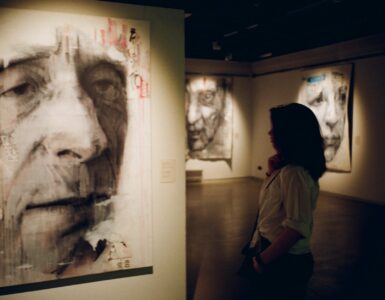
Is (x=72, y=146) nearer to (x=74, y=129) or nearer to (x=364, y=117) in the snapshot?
(x=74, y=129)

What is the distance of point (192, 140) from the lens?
11.1m

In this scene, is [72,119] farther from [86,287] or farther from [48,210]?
[86,287]

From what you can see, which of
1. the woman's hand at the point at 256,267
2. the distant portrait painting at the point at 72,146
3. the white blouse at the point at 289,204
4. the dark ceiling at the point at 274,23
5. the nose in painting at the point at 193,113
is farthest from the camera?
the nose in painting at the point at 193,113

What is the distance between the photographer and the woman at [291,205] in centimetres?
196

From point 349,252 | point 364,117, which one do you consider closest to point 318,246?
point 349,252

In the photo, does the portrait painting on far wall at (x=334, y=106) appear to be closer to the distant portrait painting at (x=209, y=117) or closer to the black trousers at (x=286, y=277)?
the distant portrait painting at (x=209, y=117)

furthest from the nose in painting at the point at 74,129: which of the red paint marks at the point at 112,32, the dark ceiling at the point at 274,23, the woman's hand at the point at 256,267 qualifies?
the dark ceiling at the point at 274,23

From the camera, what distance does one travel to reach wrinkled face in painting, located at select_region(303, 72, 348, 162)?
874 centimetres

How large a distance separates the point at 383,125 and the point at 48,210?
710 cm

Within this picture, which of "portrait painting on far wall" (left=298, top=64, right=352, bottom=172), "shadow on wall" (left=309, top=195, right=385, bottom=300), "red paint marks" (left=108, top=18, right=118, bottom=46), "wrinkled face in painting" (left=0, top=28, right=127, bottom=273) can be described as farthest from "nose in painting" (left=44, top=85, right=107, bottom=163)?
"portrait painting on far wall" (left=298, top=64, right=352, bottom=172)

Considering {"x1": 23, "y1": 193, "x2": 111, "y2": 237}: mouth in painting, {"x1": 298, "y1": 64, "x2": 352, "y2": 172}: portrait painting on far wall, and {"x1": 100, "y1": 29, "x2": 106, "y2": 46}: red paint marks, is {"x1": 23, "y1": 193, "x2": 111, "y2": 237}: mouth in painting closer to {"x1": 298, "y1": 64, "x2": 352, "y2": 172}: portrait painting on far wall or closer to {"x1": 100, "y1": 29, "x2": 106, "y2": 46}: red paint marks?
{"x1": 100, "y1": 29, "x2": 106, "y2": 46}: red paint marks

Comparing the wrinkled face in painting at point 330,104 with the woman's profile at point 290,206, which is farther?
the wrinkled face in painting at point 330,104

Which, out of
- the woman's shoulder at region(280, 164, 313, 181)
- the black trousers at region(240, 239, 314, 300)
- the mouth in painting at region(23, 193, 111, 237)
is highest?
the woman's shoulder at region(280, 164, 313, 181)

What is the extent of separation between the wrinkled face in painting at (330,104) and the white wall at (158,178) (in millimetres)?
6593
